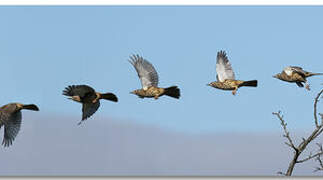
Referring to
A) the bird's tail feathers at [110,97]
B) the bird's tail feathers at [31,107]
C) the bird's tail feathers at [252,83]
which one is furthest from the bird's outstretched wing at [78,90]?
the bird's tail feathers at [252,83]

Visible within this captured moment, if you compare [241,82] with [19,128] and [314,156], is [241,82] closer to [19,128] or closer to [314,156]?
[314,156]

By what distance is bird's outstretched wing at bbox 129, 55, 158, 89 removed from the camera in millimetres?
7771

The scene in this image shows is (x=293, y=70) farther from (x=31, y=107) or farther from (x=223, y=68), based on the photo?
(x=31, y=107)

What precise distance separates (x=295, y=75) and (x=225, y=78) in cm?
96

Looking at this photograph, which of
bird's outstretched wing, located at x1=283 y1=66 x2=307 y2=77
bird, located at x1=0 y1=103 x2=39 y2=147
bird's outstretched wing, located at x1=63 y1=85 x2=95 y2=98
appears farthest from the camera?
bird, located at x1=0 y1=103 x2=39 y2=147

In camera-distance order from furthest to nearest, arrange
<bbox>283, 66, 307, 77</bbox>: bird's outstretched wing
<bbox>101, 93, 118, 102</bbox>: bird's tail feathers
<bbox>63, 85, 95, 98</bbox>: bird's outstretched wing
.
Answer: <bbox>283, 66, 307, 77</bbox>: bird's outstretched wing < <bbox>101, 93, 118, 102</bbox>: bird's tail feathers < <bbox>63, 85, 95, 98</bbox>: bird's outstretched wing

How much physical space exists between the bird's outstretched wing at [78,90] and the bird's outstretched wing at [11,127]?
44.3 inches

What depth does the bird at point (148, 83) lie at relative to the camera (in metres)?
7.45

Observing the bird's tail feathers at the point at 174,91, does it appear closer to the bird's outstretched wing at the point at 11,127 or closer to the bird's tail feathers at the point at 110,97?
the bird's tail feathers at the point at 110,97

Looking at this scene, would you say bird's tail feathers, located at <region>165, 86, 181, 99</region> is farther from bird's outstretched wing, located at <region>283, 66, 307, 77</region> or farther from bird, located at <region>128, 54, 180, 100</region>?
bird's outstretched wing, located at <region>283, 66, 307, 77</region>

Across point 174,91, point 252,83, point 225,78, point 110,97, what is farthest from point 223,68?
point 110,97

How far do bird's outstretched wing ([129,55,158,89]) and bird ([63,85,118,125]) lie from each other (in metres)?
0.63

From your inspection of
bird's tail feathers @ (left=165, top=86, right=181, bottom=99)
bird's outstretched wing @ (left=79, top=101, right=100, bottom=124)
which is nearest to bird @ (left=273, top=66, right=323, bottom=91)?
bird's tail feathers @ (left=165, top=86, right=181, bottom=99)
